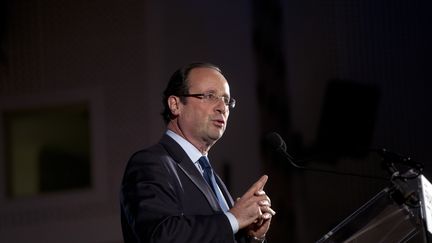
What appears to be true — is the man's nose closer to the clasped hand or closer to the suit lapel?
the suit lapel

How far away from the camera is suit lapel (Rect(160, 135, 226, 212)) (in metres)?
1.63

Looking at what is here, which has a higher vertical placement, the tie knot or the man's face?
the man's face

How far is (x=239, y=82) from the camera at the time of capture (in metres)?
4.78

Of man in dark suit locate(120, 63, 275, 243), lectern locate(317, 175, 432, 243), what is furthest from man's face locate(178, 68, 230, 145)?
lectern locate(317, 175, 432, 243)

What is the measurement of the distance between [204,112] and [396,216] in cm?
57

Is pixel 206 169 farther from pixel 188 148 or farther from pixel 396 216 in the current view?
pixel 396 216

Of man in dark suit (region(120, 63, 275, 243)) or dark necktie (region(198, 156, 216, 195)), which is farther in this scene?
dark necktie (region(198, 156, 216, 195))

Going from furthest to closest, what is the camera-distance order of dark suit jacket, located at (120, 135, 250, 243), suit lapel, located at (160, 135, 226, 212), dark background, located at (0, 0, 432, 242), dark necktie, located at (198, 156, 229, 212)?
dark background, located at (0, 0, 432, 242) → dark necktie, located at (198, 156, 229, 212) → suit lapel, located at (160, 135, 226, 212) → dark suit jacket, located at (120, 135, 250, 243)

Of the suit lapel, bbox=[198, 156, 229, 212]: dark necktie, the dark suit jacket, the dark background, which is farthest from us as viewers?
the dark background

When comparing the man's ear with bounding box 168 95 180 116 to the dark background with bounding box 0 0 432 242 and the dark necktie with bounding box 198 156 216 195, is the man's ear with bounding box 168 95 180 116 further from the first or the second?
the dark background with bounding box 0 0 432 242

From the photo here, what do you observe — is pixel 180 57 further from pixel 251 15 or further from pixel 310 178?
pixel 310 178

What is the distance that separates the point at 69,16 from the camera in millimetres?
5070

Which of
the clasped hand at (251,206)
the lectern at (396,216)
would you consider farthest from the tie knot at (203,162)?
the lectern at (396,216)

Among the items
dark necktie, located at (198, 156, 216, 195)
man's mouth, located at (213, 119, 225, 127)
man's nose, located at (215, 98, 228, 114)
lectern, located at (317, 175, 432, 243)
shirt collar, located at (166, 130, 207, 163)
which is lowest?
lectern, located at (317, 175, 432, 243)
